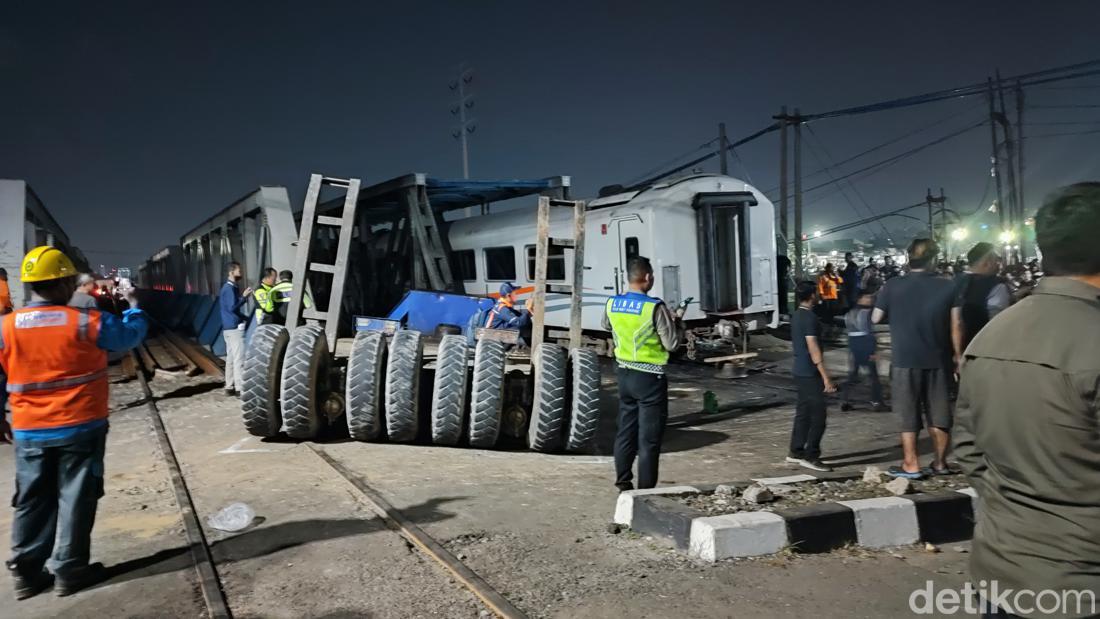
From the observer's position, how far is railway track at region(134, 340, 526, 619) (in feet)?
10.6

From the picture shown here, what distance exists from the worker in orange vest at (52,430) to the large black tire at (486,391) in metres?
3.07

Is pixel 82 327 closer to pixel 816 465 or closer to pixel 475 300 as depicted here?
pixel 816 465

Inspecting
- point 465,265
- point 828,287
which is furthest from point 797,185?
point 465,265

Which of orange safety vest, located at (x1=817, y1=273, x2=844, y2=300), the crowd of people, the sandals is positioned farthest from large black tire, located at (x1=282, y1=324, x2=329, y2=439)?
orange safety vest, located at (x1=817, y1=273, x2=844, y2=300)

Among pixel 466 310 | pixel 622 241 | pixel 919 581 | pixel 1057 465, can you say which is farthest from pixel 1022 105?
pixel 1057 465

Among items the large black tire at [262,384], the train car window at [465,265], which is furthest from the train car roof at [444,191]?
the large black tire at [262,384]

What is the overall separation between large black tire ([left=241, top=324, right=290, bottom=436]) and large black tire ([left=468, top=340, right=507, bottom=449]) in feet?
6.00

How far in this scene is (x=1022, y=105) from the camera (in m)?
25.4

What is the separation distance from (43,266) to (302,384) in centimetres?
282

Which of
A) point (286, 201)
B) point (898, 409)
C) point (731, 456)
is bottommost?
point (731, 456)

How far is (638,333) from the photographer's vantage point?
15.5ft

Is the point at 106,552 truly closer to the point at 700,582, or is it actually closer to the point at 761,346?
the point at 700,582

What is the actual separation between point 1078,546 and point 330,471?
4.99m

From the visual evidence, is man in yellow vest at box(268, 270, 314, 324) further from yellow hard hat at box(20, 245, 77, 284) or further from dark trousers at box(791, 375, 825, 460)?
dark trousers at box(791, 375, 825, 460)
